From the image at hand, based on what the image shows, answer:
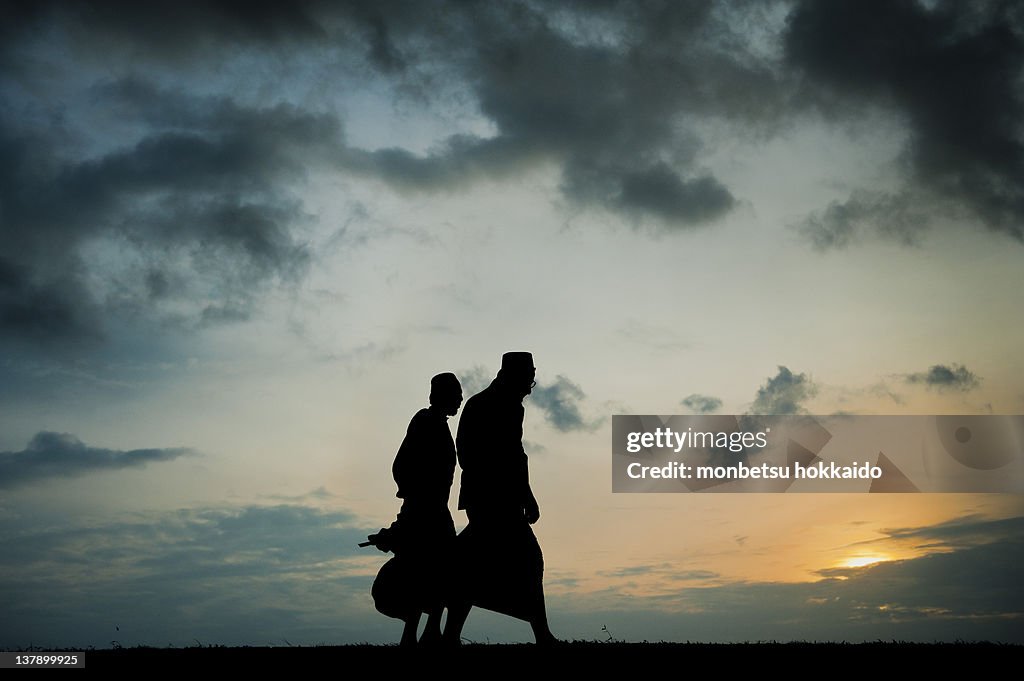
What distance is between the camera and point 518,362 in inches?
457

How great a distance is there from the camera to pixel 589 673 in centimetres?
987

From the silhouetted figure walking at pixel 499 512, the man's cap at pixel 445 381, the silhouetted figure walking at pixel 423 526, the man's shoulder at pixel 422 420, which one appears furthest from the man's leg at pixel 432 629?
the man's cap at pixel 445 381

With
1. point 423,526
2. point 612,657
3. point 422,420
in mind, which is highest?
point 422,420

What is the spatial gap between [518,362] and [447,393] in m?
1.13

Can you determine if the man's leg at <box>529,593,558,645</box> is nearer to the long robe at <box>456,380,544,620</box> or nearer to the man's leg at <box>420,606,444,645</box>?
the long robe at <box>456,380,544,620</box>

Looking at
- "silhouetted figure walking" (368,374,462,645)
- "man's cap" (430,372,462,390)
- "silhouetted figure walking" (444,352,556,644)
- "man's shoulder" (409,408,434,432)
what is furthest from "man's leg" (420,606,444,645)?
"man's cap" (430,372,462,390)

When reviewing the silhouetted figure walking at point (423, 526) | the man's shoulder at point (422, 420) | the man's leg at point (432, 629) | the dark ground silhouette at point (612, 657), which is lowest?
the dark ground silhouette at point (612, 657)

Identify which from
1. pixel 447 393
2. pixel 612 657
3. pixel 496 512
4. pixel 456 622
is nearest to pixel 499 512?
pixel 496 512

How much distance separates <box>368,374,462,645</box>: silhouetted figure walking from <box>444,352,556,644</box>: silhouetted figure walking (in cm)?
74

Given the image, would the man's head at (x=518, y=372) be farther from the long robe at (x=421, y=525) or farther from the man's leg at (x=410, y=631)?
the man's leg at (x=410, y=631)

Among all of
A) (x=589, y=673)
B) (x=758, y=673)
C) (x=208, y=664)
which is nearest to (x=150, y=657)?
(x=208, y=664)

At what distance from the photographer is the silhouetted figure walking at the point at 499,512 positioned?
11023 mm

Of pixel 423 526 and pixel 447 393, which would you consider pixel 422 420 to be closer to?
pixel 447 393

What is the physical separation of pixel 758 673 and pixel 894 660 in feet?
7.18
